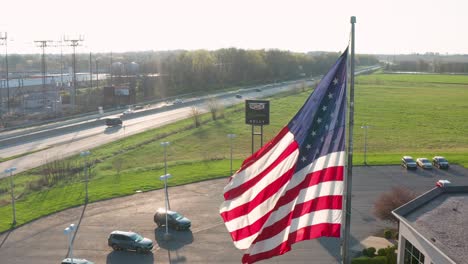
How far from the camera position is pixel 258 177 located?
485 inches

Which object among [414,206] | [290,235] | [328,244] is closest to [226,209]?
[290,235]

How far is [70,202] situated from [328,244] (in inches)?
739

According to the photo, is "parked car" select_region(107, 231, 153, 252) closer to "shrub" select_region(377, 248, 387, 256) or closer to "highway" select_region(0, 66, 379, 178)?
"shrub" select_region(377, 248, 387, 256)

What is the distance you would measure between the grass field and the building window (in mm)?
23596

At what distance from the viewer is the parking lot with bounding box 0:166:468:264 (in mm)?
26375

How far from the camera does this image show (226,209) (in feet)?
42.2

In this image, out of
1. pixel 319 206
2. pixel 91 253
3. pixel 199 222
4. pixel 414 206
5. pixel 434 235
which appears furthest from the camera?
pixel 199 222

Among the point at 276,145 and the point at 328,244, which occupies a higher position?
the point at 276,145

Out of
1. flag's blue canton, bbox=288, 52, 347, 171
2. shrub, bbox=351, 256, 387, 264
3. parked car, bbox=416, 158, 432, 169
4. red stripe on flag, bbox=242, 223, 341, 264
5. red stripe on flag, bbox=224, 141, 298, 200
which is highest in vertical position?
flag's blue canton, bbox=288, 52, 347, 171

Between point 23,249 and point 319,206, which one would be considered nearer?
point 319,206

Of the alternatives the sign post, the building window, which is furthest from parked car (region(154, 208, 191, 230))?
the sign post

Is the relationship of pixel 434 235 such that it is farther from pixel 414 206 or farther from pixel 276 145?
pixel 276 145

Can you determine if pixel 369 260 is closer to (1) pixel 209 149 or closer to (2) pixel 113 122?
(1) pixel 209 149

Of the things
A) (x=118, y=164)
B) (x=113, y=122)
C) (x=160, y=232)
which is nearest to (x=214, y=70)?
(x=113, y=122)
